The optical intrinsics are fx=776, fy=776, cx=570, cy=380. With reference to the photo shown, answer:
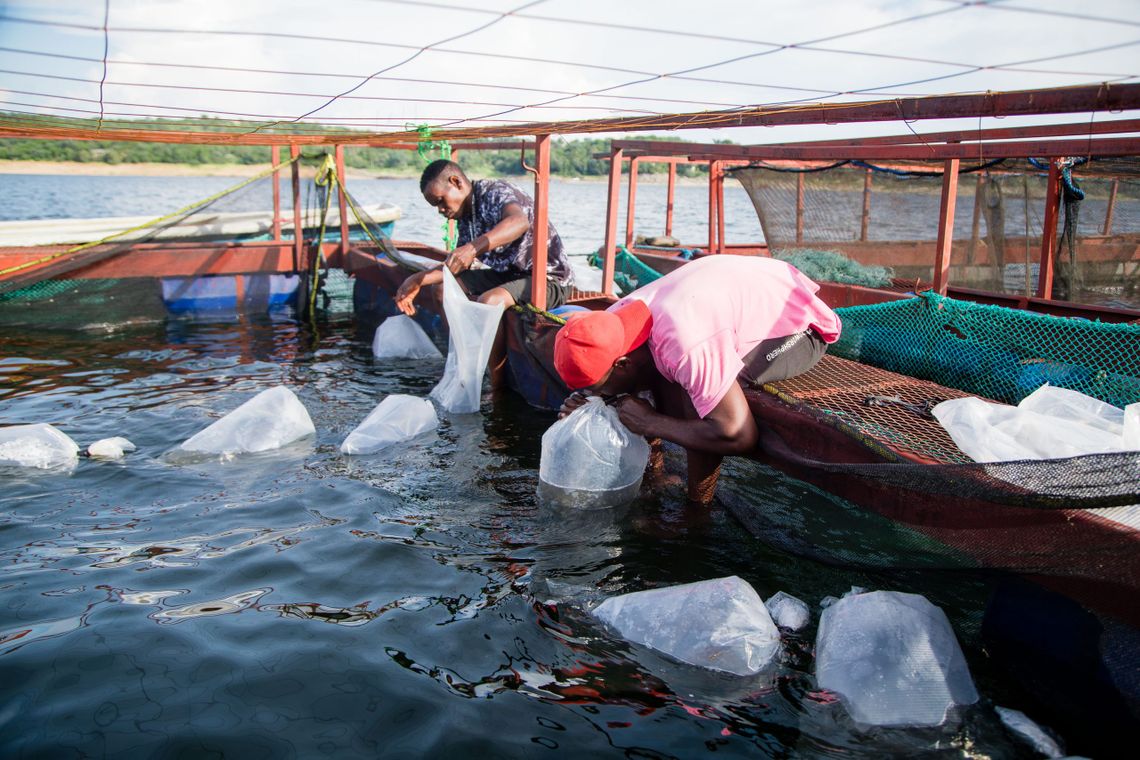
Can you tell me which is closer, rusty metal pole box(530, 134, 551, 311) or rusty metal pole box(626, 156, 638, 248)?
rusty metal pole box(530, 134, 551, 311)

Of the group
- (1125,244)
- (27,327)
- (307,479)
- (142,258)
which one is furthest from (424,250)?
(1125,244)

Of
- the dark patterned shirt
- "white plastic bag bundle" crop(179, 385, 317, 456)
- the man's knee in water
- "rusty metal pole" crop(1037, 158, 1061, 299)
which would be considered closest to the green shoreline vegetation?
"rusty metal pole" crop(1037, 158, 1061, 299)

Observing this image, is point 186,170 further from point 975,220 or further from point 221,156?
point 975,220

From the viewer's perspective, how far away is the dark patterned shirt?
5.75 meters

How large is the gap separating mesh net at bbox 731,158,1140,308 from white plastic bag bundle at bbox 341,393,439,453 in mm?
4469

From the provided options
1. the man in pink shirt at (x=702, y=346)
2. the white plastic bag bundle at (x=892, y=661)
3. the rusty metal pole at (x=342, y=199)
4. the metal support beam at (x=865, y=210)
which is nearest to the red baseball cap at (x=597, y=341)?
the man in pink shirt at (x=702, y=346)

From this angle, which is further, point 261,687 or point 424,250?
point 424,250

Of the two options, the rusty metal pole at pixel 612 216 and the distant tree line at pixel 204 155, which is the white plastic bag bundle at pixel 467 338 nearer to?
the rusty metal pole at pixel 612 216

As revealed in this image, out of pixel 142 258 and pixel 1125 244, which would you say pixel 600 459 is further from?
pixel 142 258

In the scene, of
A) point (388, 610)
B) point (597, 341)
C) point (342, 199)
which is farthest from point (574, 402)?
point (342, 199)

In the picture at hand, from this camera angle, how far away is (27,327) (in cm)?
800

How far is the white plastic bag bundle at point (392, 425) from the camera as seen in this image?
4.70 m

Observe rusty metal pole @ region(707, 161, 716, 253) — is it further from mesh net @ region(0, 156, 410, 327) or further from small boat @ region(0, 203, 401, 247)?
small boat @ region(0, 203, 401, 247)

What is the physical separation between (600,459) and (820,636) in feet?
4.62
